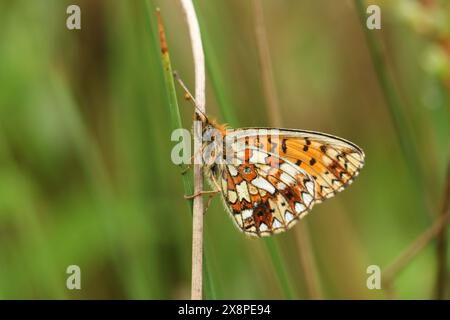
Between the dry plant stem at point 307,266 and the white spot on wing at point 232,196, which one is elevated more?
the white spot on wing at point 232,196

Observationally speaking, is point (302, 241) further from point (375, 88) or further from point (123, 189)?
point (375, 88)

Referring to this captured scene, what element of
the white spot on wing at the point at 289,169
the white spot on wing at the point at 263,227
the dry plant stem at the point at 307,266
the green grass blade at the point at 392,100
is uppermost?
the green grass blade at the point at 392,100

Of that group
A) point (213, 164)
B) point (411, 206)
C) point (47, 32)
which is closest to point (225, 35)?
point (47, 32)

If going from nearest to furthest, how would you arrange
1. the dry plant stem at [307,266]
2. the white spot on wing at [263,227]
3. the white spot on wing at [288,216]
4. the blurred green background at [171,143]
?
the white spot on wing at [263,227] < the white spot on wing at [288,216] < the dry plant stem at [307,266] < the blurred green background at [171,143]

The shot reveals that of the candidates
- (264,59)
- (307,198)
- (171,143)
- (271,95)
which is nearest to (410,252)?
(307,198)

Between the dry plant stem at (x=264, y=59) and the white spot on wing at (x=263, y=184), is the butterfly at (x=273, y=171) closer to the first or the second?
the white spot on wing at (x=263, y=184)

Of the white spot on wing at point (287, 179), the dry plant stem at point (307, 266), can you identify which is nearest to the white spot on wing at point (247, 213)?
the white spot on wing at point (287, 179)

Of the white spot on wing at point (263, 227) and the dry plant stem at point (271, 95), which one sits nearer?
the white spot on wing at point (263, 227)

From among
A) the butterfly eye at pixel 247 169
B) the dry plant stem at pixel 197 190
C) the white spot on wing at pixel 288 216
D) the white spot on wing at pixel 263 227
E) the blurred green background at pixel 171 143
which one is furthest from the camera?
the blurred green background at pixel 171 143

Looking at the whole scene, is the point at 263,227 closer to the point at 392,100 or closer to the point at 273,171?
the point at 273,171
